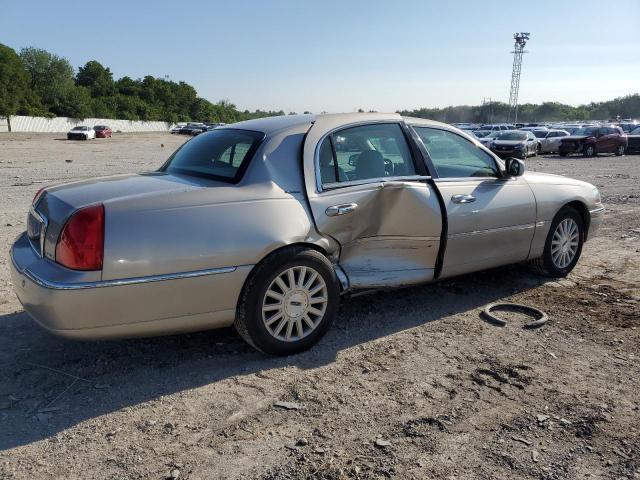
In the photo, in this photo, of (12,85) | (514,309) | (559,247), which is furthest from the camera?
(12,85)

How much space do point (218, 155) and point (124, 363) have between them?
1614mm

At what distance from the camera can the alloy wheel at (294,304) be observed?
387 cm

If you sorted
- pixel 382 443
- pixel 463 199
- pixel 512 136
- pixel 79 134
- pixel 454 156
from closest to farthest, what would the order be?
pixel 382 443 → pixel 463 199 → pixel 454 156 → pixel 512 136 → pixel 79 134

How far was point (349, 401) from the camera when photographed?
3422 mm

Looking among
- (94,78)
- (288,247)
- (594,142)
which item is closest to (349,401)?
(288,247)

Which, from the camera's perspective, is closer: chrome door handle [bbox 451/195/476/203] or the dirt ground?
the dirt ground

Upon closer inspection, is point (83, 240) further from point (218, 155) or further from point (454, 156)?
point (454, 156)

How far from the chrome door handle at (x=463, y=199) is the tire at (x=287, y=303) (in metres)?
1.34

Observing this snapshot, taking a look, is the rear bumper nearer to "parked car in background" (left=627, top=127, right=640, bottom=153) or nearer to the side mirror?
the side mirror

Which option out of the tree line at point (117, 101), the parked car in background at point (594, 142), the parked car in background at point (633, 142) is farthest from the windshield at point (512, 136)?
the tree line at point (117, 101)

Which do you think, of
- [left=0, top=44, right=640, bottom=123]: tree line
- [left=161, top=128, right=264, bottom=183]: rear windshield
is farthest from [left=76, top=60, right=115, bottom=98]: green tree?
[left=161, top=128, right=264, bottom=183]: rear windshield

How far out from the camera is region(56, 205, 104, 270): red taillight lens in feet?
10.8

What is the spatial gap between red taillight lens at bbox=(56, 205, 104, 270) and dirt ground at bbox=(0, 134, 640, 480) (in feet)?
2.61

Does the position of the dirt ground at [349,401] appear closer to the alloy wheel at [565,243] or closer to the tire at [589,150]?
the alloy wheel at [565,243]
